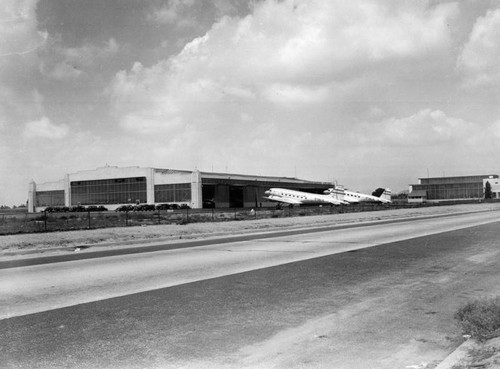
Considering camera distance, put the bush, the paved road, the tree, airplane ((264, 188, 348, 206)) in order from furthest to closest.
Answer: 1. the tree
2. airplane ((264, 188, 348, 206))
3. the paved road
4. the bush

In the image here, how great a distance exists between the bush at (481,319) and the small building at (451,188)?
146 metres

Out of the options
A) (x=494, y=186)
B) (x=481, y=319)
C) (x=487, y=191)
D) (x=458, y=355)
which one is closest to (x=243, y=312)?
(x=458, y=355)

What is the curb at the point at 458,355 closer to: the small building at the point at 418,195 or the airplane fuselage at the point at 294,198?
the airplane fuselage at the point at 294,198

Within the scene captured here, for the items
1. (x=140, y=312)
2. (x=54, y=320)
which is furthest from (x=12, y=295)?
(x=140, y=312)

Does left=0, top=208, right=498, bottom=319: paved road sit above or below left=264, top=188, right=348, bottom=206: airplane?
below

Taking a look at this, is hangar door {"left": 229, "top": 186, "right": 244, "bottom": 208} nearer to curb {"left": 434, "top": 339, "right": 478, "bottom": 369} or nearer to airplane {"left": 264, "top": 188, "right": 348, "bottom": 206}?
airplane {"left": 264, "top": 188, "right": 348, "bottom": 206}

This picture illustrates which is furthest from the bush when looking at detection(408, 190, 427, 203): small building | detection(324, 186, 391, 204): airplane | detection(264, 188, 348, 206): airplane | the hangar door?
detection(408, 190, 427, 203): small building

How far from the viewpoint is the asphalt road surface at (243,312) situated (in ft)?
17.2

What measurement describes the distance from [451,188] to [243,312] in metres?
158

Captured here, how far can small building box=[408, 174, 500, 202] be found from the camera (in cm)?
14562

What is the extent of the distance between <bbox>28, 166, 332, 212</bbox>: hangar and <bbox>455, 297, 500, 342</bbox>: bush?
7013cm

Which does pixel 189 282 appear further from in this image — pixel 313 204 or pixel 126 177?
pixel 126 177

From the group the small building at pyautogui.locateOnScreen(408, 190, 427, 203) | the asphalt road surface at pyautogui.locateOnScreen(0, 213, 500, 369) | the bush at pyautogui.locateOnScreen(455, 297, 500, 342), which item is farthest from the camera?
the small building at pyautogui.locateOnScreen(408, 190, 427, 203)

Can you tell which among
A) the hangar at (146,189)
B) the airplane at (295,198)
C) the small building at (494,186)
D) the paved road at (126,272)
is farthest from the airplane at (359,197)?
the paved road at (126,272)
